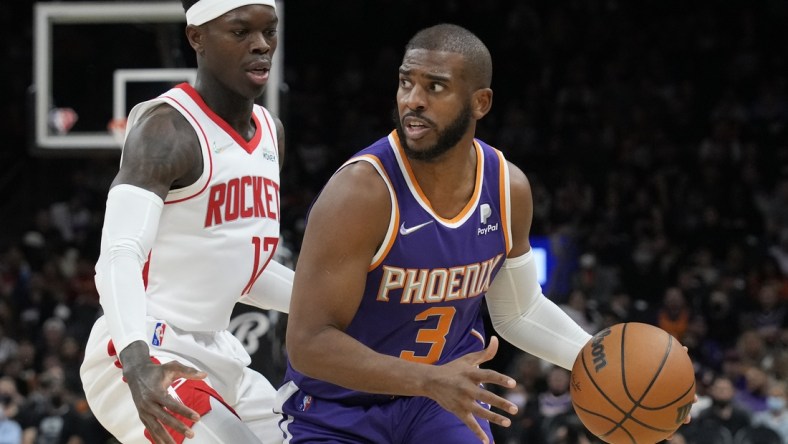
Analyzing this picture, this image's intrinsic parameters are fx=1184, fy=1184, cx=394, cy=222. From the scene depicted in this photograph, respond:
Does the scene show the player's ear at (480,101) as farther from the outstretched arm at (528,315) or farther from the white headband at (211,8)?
the white headband at (211,8)

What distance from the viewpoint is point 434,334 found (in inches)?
149

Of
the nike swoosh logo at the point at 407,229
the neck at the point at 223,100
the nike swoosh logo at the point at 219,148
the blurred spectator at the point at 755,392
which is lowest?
the blurred spectator at the point at 755,392

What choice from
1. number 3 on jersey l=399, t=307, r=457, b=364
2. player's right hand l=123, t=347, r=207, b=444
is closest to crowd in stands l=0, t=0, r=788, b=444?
number 3 on jersey l=399, t=307, r=457, b=364

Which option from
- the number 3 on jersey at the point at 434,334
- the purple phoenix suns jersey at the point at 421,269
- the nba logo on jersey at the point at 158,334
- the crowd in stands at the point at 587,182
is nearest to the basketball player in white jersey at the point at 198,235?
the nba logo on jersey at the point at 158,334

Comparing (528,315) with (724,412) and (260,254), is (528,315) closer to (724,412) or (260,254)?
(260,254)

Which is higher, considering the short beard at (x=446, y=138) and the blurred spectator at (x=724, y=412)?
the short beard at (x=446, y=138)

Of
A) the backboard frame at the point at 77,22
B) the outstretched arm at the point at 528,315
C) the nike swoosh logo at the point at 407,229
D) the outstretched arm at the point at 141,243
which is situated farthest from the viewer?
the backboard frame at the point at 77,22

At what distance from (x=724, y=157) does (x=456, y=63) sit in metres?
10.9

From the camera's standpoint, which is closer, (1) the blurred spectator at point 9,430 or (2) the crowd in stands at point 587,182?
(1) the blurred spectator at point 9,430

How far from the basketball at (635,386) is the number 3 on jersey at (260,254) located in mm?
1115

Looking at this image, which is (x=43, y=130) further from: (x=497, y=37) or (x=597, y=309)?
(x=497, y=37)

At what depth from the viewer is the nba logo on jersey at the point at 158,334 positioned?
12.2ft

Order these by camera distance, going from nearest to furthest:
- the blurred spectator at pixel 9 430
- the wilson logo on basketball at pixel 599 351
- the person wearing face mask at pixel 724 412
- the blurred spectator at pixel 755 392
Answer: the wilson logo on basketball at pixel 599 351 < the person wearing face mask at pixel 724 412 < the blurred spectator at pixel 755 392 < the blurred spectator at pixel 9 430

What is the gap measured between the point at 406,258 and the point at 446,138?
1.28 ft
